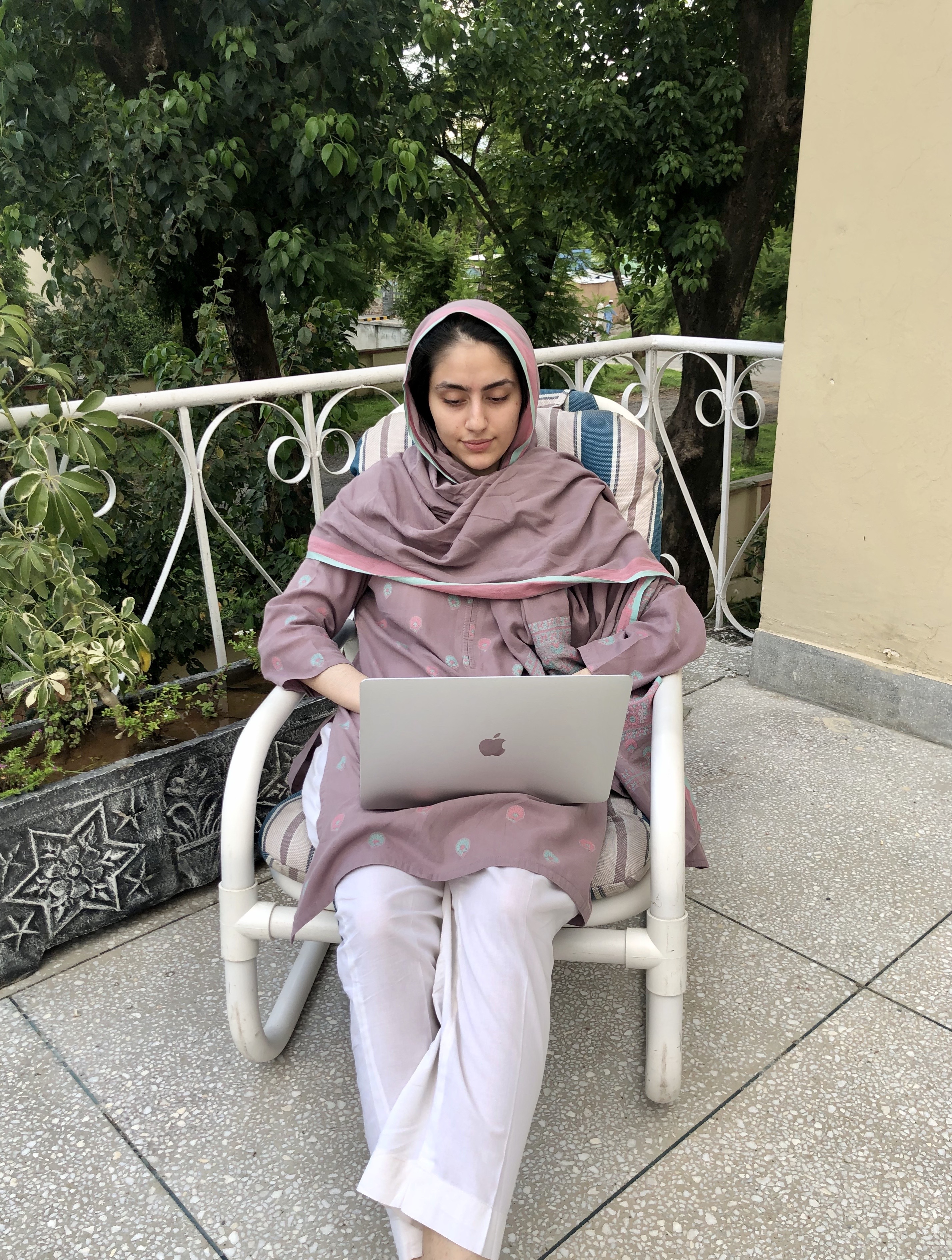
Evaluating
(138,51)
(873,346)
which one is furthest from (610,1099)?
(138,51)

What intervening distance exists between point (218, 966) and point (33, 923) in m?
0.37

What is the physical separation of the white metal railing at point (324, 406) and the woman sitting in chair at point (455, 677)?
435 millimetres

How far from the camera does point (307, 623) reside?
1795mm

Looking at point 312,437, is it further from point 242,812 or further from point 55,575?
point 242,812

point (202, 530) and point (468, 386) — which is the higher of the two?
point (468, 386)

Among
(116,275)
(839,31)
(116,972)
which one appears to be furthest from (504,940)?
(116,275)

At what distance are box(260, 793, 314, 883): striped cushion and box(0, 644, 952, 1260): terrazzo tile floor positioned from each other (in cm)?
38

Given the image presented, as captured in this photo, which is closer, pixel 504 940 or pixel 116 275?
pixel 504 940

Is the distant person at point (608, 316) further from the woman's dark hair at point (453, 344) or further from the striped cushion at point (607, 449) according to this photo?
the woman's dark hair at point (453, 344)

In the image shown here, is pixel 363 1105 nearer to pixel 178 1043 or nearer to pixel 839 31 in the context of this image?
pixel 178 1043

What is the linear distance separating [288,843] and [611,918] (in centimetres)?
55

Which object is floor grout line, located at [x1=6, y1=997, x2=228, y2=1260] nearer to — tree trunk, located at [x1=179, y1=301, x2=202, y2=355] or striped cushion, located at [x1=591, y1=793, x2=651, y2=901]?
striped cushion, located at [x1=591, y1=793, x2=651, y2=901]

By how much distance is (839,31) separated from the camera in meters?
2.36

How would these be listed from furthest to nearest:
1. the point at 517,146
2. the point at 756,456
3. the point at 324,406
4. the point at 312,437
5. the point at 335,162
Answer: the point at 756,456
the point at 517,146
the point at 335,162
the point at 324,406
the point at 312,437
